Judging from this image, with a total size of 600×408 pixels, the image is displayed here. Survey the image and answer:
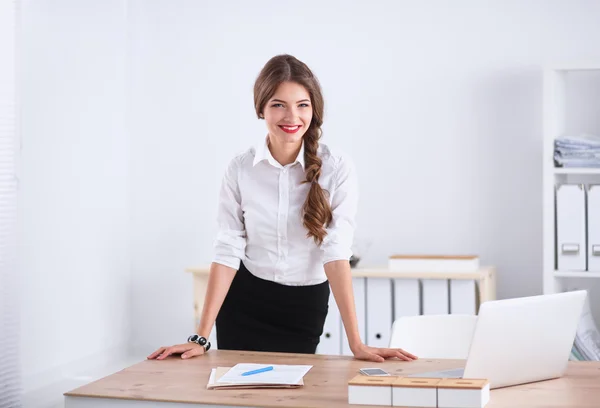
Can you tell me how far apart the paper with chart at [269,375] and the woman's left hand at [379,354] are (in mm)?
163

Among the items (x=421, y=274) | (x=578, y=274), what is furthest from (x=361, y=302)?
(x=578, y=274)

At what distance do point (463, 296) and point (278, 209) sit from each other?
66.6 inches

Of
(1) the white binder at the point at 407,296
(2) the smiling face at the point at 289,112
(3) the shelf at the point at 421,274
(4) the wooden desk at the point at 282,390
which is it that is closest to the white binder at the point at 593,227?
(3) the shelf at the point at 421,274

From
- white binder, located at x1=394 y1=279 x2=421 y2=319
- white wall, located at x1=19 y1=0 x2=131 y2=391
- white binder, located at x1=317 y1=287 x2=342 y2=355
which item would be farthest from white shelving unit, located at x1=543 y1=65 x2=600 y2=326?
white wall, located at x1=19 y1=0 x2=131 y2=391

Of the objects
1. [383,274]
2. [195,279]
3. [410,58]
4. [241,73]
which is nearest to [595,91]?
[410,58]

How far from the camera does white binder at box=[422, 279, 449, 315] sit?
379 cm

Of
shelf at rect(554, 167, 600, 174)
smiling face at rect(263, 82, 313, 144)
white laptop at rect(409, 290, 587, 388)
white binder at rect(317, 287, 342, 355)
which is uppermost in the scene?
smiling face at rect(263, 82, 313, 144)

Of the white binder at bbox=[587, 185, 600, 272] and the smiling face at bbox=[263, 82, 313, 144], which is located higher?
the smiling face at bbox=[263, 82, 313, 144]

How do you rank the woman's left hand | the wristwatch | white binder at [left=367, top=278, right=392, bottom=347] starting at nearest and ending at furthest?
1. the woman's left hand
2. the wristwatch
3. white binder at [left=367, top=278, right=392, bottom=347]

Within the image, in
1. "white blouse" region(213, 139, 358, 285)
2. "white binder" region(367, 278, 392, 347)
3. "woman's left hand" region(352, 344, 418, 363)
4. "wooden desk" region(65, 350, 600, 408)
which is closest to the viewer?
"wooden desk" region(65, 350, 600, 408)

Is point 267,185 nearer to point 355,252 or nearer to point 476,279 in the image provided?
point 476,279

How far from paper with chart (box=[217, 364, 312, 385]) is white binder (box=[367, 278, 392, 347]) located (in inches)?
78.4

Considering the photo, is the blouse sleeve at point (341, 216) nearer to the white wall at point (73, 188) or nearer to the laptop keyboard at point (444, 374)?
the laptop keyboard at point (444, 374)

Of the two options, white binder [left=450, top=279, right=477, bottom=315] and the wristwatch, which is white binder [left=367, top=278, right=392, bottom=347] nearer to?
white binder [left=450, top=279, right=477, bottom=315]
